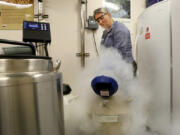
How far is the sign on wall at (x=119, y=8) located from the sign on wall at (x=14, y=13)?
96 centimetres

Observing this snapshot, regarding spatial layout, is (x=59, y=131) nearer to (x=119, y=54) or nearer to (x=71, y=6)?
(x=119, y=54)

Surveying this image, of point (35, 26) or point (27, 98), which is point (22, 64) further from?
point (35, 26)

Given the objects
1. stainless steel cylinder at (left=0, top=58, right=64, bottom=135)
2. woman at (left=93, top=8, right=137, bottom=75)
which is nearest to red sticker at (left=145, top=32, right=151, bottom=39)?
woman at (left=93, top=8, right=137, bottom=75)

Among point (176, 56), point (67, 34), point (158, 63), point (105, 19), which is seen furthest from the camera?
point (67, 34)

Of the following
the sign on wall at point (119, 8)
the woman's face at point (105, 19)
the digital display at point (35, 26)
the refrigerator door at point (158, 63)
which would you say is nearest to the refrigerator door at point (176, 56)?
the refrigerator door at point (158, 63)

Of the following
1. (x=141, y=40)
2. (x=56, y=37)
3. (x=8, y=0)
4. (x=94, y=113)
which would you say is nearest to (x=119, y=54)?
(x=141, y=40)

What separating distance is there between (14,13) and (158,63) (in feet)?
5.43

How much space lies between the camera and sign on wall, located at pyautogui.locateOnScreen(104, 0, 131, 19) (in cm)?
210

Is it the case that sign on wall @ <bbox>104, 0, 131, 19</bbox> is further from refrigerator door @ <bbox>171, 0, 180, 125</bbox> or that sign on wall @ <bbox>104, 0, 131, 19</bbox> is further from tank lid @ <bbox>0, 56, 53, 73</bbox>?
tank lid @ <bbox>0, 56, 53, 73</bbox>

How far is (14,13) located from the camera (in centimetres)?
185

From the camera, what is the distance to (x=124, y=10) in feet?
7.12

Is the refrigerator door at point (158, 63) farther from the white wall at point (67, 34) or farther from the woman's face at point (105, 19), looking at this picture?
the white wall at point (67, 34)

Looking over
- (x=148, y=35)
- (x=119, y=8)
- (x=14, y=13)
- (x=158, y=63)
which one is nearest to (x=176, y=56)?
(x=158, y=63)

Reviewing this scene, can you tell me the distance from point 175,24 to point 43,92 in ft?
3.36
